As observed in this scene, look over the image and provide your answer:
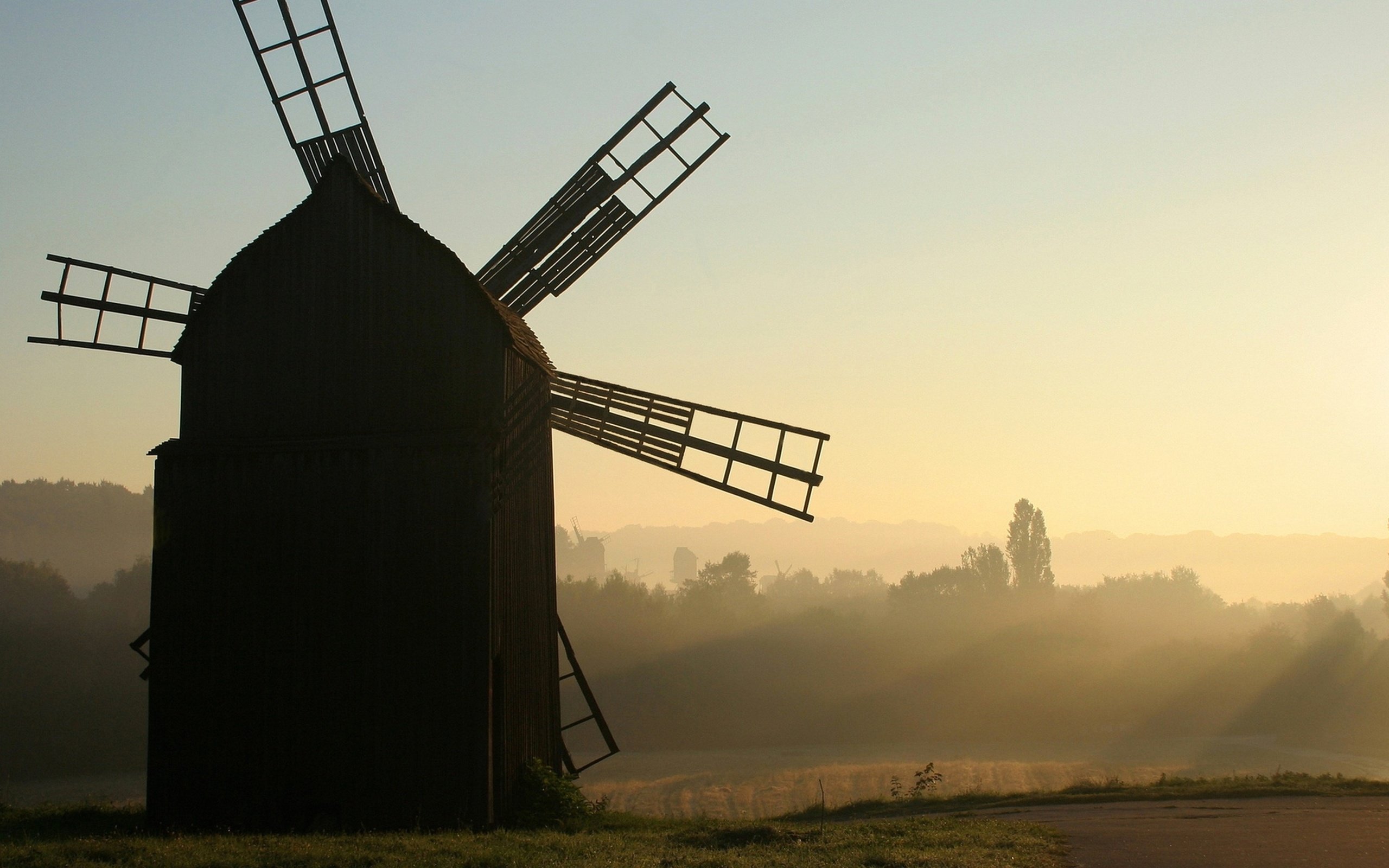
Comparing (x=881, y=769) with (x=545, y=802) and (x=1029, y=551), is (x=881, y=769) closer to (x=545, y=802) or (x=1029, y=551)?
(x=545, y=802)

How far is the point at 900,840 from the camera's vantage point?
15.2 metres

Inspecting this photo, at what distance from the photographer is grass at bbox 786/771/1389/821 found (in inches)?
867

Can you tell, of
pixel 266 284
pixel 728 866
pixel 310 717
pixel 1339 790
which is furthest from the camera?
pixel 1339 790

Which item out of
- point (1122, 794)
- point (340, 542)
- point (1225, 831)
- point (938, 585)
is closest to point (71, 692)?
point (340, 542)

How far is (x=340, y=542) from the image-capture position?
16.9 m

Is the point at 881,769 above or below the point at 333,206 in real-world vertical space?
below

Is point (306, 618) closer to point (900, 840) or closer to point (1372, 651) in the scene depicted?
Result: point (900, 840)

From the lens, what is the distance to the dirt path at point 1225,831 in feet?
45.9

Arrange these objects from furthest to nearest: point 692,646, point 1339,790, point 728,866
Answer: point 692,646 → point 1339,790 → point 728,866

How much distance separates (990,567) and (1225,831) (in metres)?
95.2

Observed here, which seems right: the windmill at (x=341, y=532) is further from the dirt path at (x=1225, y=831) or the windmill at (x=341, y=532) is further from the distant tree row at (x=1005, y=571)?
the distant tree row at (x=1005, y=571)

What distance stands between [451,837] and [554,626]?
6.49m

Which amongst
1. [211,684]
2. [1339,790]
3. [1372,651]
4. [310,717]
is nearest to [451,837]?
[310,717]

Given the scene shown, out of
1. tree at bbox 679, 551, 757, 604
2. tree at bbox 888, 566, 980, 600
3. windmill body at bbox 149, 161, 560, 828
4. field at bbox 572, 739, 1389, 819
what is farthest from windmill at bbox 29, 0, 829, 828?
tree at bbox 888, 566, 980, 600
